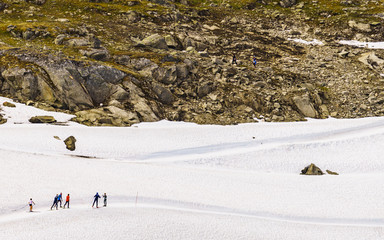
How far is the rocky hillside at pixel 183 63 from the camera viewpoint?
166ft

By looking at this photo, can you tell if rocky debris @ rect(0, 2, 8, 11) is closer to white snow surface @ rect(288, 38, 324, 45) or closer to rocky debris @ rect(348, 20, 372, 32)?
white snow surface @ rect(288, 38, 324, 45)

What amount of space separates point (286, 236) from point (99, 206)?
62.3 ft

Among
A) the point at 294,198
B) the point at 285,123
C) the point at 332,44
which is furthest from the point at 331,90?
the point at 294,198

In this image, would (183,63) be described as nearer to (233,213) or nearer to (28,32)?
(233,213)

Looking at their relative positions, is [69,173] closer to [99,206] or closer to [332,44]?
[99,206]

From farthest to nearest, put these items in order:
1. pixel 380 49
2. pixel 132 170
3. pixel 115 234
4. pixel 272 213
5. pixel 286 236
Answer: pixel 380 49 < pixel 132 170 < pixel 272 213 < pixel 286 236 < pixel 115 234

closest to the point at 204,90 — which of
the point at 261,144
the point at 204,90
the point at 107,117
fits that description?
the point at 204,90

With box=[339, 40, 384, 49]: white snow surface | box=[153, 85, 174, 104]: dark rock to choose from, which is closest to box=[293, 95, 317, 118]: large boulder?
box=[153, 85, 174, 104]: dark rock

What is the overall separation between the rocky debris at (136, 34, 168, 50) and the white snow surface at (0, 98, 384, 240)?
25.7 m

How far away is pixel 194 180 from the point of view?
3875cm

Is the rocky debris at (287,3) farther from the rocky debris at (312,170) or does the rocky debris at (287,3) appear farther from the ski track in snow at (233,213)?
the ski track in snow at (233,213)

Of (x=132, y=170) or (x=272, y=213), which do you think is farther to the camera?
(x=132, y=170)

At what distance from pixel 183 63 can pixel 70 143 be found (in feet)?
90.3

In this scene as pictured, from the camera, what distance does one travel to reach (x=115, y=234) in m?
26.2
